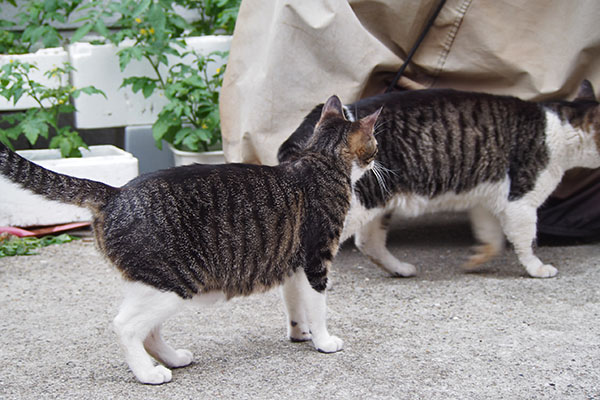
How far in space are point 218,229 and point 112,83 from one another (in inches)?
117

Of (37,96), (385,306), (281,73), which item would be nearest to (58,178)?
(385,306)

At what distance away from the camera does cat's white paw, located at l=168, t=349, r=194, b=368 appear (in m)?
2.42

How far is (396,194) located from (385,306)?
557 millimetres

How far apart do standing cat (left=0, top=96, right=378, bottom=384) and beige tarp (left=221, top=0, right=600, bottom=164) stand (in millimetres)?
1041

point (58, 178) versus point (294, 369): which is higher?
point (58, 178)

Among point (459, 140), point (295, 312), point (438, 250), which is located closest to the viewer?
point (295, 312)

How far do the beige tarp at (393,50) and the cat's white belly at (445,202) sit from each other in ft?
2.13

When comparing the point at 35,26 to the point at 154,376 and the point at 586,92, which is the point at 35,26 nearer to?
the point at 154,376

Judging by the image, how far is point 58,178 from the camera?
221 cm

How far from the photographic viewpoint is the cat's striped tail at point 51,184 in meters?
2.14

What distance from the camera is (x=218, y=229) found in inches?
90.8

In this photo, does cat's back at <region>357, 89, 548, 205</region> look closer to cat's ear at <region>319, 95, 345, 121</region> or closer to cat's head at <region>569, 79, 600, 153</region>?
cat's head at <region>569, 79, 600, 153</region>

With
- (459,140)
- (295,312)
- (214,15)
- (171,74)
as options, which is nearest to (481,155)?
(459,140)

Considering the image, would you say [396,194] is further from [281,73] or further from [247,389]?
[247,389]
